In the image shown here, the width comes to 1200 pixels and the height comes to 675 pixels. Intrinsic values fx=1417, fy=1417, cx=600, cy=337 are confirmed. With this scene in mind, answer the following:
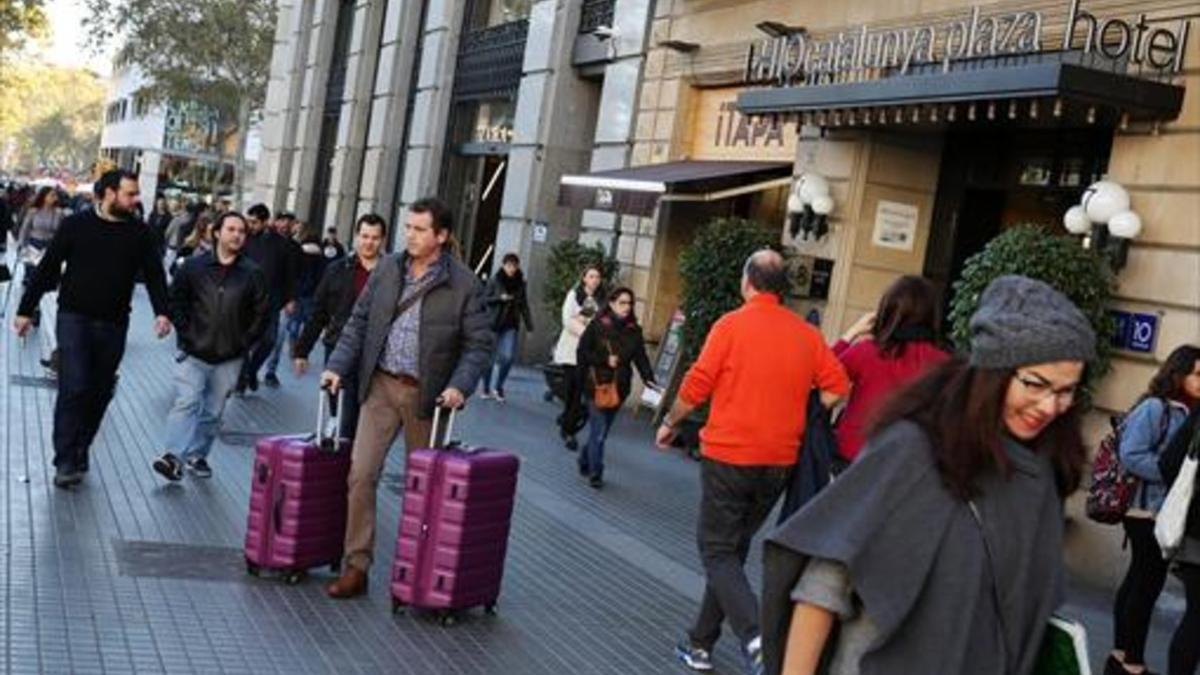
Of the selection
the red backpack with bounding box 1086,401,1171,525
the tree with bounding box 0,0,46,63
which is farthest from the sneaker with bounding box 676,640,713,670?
the tree with bounding box 0,0,46,63

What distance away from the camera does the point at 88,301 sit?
8.38 meters

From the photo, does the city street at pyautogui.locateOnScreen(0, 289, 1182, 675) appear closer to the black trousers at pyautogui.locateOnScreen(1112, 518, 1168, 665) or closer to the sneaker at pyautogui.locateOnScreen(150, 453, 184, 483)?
the sneaker at pyautogui.locateOnScreen(150, 453, 184, 483)

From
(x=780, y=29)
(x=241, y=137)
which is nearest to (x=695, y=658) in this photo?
(x=780, y=29)

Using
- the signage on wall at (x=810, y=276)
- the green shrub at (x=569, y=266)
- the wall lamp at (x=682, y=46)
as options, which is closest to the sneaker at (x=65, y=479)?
the signage on wall at (x=810, y=276)

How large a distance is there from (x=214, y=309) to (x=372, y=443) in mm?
2985

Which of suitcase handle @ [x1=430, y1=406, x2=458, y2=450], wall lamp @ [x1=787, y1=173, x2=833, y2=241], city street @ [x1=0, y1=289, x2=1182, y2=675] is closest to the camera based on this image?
city street @ [x1=0, y1=289, x2=1182, y2=675]

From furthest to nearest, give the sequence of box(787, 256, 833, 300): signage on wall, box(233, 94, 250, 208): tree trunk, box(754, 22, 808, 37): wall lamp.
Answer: box(233, 94, 250, 208): tree trunk < box(754, 22, 808, 37): wall lamp < box(787, 256, 833, 300): signage on wall

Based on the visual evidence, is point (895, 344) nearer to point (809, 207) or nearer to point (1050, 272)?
point (1050, 272)

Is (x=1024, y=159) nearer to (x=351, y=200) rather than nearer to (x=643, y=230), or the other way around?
(x=643, y=230)

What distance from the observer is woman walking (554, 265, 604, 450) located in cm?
1204

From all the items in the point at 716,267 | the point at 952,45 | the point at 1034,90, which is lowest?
the point at 716,267

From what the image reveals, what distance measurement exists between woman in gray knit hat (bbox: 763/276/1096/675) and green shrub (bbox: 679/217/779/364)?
1096 centimetres

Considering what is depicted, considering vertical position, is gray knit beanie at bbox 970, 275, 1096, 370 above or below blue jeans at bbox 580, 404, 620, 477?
above

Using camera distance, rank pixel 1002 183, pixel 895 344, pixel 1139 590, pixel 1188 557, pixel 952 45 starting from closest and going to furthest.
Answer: pixel 1188 557 < pixel 895 344 < pixel 1139 590 < pixel 952 45 < pixel 1002 183
